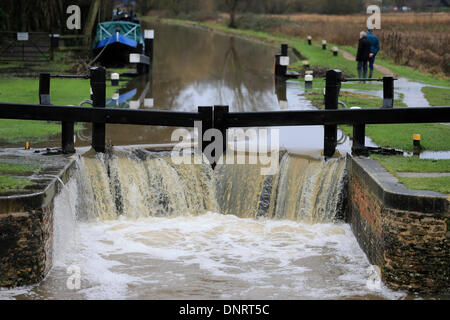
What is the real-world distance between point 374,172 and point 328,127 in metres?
2.32

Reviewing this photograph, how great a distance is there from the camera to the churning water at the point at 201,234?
891 cm

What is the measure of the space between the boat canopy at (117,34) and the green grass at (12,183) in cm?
2047

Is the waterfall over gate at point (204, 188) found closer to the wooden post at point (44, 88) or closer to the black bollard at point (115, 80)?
the wooden post at point (44, 88)

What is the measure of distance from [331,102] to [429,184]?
10.5 feet

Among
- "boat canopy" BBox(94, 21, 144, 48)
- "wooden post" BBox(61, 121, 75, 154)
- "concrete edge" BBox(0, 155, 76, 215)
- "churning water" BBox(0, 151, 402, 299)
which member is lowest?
"churning water" BBox(0, 151, 402, 299)

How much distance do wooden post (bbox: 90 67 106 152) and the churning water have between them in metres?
0.34

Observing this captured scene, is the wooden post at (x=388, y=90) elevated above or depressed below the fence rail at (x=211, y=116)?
above

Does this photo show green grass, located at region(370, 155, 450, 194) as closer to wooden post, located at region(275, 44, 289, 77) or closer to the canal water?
the canal water

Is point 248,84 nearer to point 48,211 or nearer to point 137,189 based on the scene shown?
point 137,189

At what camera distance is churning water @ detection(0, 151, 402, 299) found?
29.2 ft

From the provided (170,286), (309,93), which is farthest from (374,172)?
(309,93)

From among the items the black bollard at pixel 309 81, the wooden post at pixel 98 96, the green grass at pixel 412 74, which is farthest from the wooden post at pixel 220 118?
the green grass at pixel 412 74

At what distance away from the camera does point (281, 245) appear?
10.5 meters

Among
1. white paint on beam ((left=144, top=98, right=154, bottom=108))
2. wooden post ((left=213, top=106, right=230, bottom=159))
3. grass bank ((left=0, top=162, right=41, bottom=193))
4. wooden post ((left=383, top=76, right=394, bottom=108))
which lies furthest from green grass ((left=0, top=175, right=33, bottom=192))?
white paint on beam ((left=144, top=98, right=154, bottom=108))
